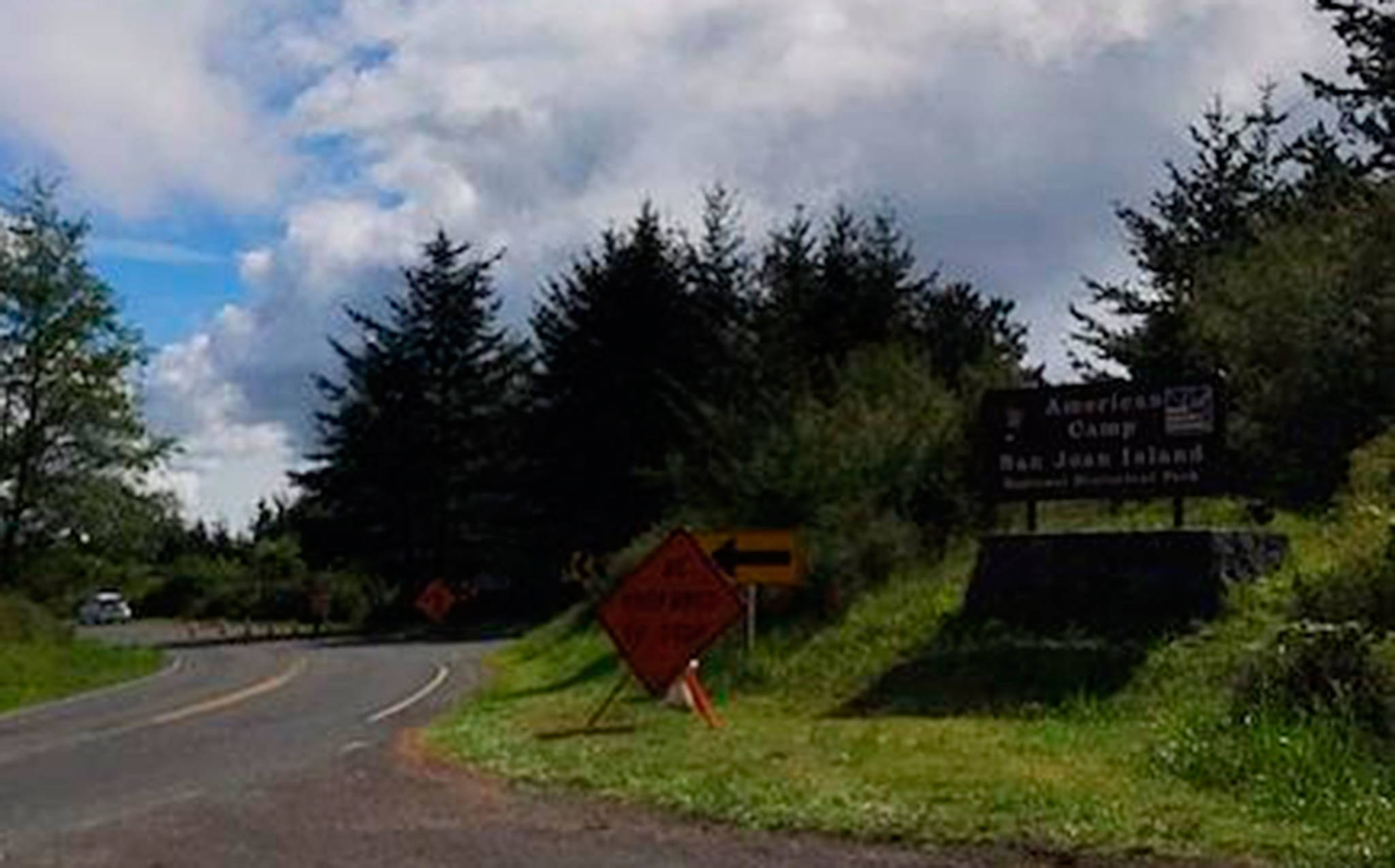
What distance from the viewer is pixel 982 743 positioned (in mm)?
15773

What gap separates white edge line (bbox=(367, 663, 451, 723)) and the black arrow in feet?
15.2

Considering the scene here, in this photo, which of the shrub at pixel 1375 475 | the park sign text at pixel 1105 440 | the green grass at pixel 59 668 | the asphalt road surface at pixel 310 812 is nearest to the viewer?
the asphalt road surface at pixel 310 812

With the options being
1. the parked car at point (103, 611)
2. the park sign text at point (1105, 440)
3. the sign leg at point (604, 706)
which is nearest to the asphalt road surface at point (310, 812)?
the sign leg at point (604, 706)

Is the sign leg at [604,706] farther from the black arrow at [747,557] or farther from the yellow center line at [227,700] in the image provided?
the yellow center line at [227,700]

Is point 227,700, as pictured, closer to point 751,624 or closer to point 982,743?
point 751,624

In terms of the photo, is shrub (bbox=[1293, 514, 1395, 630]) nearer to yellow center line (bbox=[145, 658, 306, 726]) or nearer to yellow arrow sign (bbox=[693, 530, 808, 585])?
yellow arrow sign (bbox=[693, 530, 808, 585])

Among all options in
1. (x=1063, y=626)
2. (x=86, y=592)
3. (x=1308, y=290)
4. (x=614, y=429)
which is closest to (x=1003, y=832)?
(x=1063, y=626)

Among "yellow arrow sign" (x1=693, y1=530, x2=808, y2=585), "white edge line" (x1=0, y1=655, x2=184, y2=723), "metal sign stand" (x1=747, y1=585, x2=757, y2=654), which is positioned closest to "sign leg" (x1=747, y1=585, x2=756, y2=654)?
"metal sign stand" (x1=747, y1=585, x2=757, y2=654)

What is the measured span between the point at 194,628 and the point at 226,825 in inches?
2947

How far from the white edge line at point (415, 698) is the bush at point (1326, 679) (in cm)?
1174

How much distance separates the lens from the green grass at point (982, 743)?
1142 cm

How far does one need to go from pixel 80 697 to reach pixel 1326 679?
82.6 ft

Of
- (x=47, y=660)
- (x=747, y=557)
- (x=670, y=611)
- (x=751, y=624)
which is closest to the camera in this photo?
(x=670, y=611)

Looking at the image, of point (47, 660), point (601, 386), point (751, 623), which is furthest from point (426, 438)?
point (751, 623)
